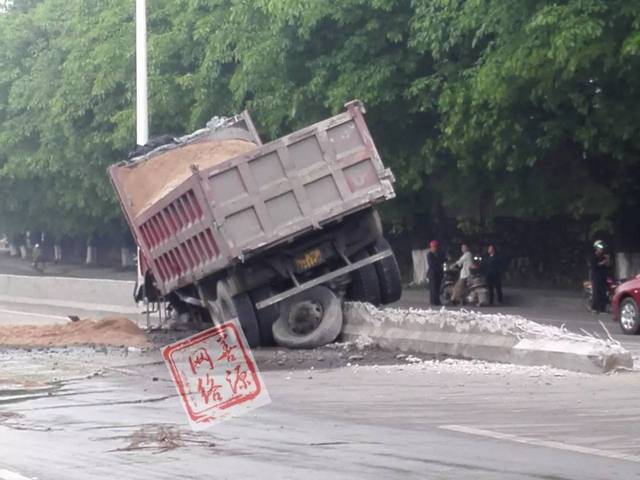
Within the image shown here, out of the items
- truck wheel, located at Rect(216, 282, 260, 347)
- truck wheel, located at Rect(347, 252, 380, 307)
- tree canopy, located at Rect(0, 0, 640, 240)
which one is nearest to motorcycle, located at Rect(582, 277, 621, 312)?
tree canopy, located at Rect(0, 0, 640, 240)

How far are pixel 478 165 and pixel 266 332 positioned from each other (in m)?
15.2

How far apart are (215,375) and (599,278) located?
1496cm

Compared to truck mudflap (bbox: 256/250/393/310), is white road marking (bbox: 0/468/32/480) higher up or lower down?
lower down

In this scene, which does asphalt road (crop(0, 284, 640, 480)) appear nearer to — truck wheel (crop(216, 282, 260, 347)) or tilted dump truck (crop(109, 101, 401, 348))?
truck wheel (crop(216, 282, 260, 347))

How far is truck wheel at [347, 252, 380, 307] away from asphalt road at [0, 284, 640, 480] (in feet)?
8.05

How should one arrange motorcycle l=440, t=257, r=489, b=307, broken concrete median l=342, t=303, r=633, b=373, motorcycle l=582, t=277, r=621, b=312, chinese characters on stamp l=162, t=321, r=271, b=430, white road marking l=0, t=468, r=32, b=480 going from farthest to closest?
motorcycle l=440, t=257, r=489, b=307 < motorcycle l=582, t=277, r=621, b=312 < broken concrete median l=342, t=303, r=633, b=373 < chinese characters on stamp l=162, t=321, r=271, b=430 < white road marking l=0, t=468, r=32, b=480

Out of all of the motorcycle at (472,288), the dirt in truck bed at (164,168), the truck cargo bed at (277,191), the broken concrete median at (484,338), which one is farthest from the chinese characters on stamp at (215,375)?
the motorcycle at (472,288)

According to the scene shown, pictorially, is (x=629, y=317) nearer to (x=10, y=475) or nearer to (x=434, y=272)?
(x=434, y=272)

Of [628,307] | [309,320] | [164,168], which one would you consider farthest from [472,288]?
[309,320]

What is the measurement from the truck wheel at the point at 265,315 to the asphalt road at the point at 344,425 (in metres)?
1.49

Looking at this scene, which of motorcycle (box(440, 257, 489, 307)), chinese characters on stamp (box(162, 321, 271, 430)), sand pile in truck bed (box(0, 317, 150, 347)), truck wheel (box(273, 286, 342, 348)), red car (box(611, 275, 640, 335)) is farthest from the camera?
motorcycle (box(440, 257, 489, 307))

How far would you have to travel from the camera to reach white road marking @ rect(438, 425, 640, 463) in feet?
33.3

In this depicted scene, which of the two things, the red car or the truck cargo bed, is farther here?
the red car

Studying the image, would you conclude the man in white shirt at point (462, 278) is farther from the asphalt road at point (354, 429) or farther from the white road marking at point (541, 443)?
the white road marking at point (541, 443)
